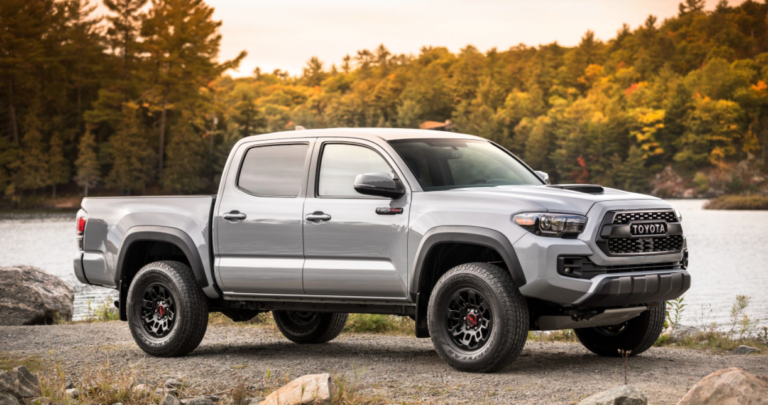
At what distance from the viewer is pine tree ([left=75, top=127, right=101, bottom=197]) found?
9144cm

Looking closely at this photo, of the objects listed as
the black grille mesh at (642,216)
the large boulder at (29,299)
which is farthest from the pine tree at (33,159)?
the black grille mesh at (642,216)

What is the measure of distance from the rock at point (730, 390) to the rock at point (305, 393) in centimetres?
233

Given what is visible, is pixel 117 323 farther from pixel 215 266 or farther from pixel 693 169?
pixel 693 169

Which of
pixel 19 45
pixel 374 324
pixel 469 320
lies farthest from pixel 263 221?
pixel 19 45

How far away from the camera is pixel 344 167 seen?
8.43 meters

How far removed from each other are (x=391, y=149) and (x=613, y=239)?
208 cm

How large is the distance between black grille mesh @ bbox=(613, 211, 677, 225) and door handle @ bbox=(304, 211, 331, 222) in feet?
8.21

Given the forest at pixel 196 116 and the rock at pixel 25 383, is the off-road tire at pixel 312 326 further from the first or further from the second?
the forest at pixel 196 116

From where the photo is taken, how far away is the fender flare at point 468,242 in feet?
23.7

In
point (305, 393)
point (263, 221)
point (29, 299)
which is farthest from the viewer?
point (29, 299)

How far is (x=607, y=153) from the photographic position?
11375cm

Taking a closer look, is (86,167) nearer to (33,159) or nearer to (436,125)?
(33,159)

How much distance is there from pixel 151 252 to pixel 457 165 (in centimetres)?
359

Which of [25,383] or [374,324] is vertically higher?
[25,383]
